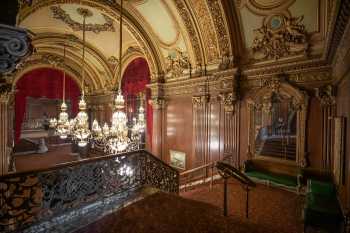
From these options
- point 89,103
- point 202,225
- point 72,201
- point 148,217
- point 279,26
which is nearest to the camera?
point 202,225

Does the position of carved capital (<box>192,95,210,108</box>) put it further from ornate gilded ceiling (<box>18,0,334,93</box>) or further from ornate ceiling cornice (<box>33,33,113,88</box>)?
ornate ceiling cornice (<box>33,33,113,88</box>)

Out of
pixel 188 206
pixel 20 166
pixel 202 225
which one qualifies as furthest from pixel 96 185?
pixel 20 166

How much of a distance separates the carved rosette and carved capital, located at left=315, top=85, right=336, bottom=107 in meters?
5.83

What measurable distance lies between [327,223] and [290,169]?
7.82 feet

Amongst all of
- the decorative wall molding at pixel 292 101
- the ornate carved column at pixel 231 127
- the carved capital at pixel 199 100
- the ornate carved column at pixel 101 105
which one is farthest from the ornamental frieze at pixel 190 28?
the ornate carved column at pixel 101 105

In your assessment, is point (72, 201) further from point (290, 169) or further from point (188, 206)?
point (290, 169)

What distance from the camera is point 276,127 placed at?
18.9ft

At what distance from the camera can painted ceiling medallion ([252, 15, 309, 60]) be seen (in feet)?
17.1

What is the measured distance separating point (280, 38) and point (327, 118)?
2465 millimetres

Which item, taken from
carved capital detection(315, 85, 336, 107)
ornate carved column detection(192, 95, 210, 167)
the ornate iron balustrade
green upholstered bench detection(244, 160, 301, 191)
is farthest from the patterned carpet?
carved capital detection(315, 85, 336, 107)

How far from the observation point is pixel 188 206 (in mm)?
3102

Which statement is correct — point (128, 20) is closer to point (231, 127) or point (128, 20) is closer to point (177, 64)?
point (177, 64)

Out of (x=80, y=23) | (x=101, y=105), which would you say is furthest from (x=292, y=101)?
(x=101, y=105)

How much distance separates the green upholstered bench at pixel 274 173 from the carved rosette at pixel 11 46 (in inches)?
227
